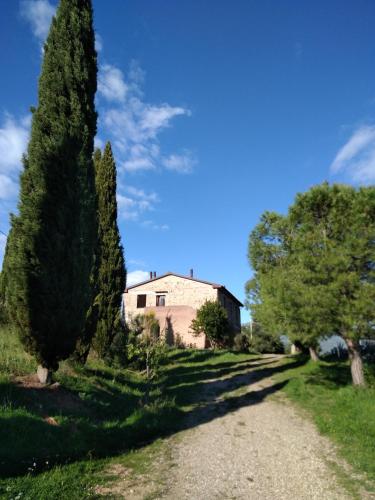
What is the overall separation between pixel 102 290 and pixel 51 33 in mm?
10337

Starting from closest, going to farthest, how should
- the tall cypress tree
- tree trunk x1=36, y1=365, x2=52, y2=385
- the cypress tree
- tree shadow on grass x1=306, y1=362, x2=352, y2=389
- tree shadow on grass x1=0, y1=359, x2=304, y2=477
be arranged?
tree shadow on grass x1=0, y1=359, x2=304, y2=477 → the tall cypress tree → tree trunk x1=36, y1=365, x2=52, y2=385 → the cypress tree → tree shadow on grass x1=306, y1=362, x2=352, y2=389

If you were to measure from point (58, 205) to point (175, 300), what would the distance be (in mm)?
25098

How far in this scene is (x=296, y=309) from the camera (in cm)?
1192

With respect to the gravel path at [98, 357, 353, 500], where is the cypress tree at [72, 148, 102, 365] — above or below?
above

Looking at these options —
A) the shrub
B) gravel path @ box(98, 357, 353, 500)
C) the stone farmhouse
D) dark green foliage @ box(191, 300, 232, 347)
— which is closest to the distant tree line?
gravel path @ box(98, 357, 353, 500)

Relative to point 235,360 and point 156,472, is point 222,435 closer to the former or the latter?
point 156,472

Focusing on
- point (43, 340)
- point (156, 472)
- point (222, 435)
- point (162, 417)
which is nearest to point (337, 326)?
point (222, 435)

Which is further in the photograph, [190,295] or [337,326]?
[190,295]

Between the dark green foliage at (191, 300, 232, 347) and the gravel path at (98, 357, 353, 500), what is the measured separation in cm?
1793

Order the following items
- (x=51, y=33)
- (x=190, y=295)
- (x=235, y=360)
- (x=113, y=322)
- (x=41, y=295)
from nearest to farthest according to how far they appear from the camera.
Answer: (x=41, y=295) < (x=51, y=33) < (x=113, y=322) < (x=235, y=360) < (x=190, y=295)

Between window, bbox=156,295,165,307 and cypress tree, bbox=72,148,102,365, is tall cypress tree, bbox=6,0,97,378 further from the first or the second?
window, bbox=156,295,165,307

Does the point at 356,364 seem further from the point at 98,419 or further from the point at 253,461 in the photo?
the point at 98,419

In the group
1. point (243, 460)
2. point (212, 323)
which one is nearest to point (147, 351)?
point (243, 460)

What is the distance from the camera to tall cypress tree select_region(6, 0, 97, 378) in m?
8.69
